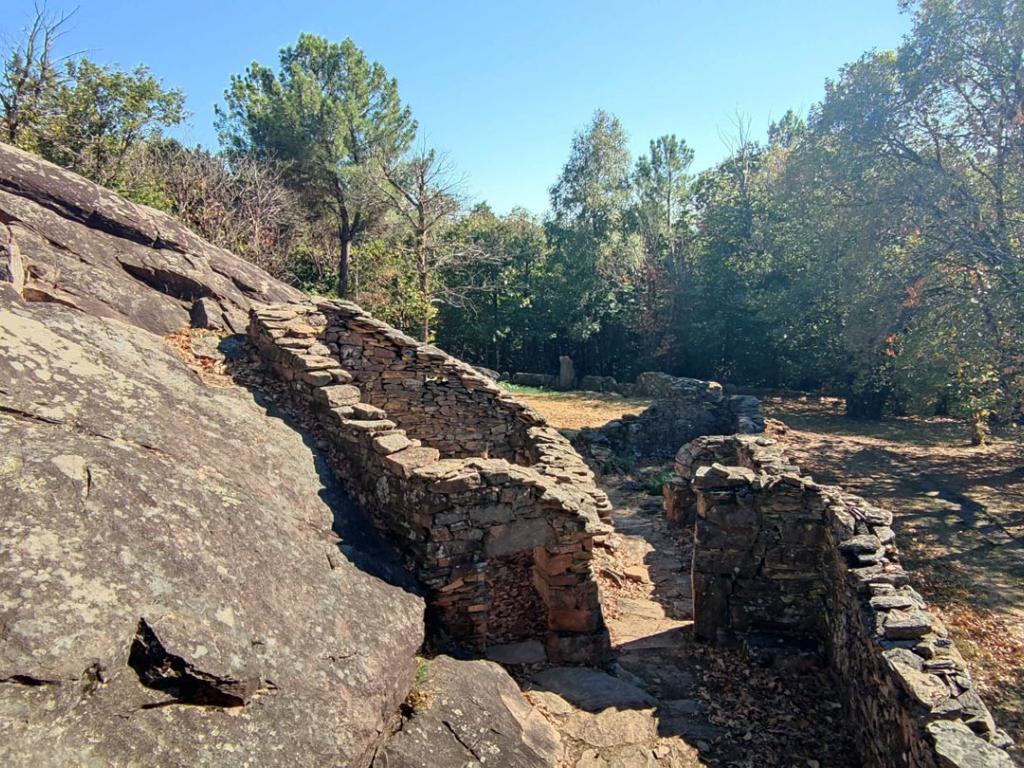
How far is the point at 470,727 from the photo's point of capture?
493 centimetres

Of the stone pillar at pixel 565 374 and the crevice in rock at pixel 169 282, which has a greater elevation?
the crevice in rock at pixel 169 282

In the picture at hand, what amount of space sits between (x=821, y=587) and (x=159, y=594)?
23.1ft

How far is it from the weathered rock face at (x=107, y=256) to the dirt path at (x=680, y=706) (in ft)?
25.8

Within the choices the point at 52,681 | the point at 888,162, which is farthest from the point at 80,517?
the point at 888,162

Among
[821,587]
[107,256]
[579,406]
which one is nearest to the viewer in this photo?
[821,587]

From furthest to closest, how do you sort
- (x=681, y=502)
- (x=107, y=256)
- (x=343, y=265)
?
(x=343, y=265)
(x=681, y=502)
(x=107, y=256)

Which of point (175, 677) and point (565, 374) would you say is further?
point (565, 374)

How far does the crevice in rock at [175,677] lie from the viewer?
12.4 ft

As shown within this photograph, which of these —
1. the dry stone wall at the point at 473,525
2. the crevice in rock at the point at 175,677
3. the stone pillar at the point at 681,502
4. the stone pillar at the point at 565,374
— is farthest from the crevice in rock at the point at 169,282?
the stone pillar at the point at 565,374

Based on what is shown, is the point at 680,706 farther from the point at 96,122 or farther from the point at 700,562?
the point at 96,122

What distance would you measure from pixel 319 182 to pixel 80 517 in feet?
77.6

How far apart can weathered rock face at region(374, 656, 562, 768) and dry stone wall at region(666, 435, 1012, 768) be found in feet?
9.33

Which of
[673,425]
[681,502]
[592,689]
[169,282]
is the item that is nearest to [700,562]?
[592,689]

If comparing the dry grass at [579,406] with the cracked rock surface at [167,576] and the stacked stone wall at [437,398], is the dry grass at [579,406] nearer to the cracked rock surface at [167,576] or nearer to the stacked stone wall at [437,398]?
the stacked stone wall at [437,398]
